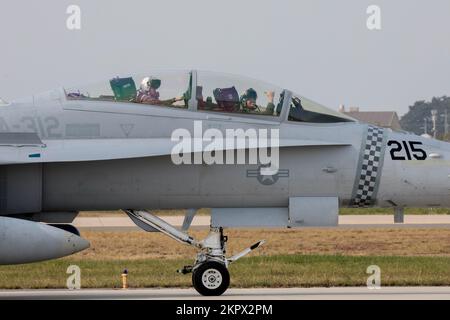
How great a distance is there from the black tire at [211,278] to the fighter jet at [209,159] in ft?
0.05

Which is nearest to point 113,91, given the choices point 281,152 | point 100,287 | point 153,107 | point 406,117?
point 153,107

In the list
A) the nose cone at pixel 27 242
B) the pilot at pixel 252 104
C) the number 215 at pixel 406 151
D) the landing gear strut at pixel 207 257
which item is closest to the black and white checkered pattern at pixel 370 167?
the number 215 at pixel 406 151

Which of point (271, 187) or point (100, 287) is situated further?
point (100, 287)

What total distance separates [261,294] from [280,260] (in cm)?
503

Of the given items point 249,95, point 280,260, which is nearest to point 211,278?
point 249,95

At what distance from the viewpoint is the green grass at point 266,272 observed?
19.0 meters

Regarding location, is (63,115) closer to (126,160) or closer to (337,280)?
(126,160)

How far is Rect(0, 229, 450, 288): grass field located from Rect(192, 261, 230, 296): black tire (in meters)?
2.21

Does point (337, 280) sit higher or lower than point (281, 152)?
lower

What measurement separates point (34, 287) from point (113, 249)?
22.2ft

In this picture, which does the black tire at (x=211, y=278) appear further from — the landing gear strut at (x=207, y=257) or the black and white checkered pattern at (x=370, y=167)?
the black and white checkered pattern at (x=370, y=167)

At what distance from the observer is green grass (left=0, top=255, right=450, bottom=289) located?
19.0 metres
